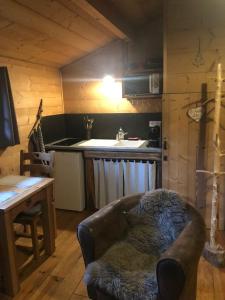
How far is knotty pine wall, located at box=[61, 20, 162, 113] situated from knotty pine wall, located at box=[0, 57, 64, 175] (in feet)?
1.02

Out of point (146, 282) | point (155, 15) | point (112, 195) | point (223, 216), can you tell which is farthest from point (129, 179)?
point (155, 15)

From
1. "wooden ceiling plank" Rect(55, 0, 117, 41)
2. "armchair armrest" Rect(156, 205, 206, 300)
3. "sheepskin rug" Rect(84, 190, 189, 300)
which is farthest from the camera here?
"wooden ceiling plank" Rect(55, 0, 117, 41)

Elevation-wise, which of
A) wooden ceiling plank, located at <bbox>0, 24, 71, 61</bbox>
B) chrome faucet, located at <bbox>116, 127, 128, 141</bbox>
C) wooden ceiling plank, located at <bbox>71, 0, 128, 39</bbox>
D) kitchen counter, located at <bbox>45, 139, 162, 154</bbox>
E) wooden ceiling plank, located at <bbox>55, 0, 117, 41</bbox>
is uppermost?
wooden ceiling plank, located at <bbox>55, 0, 117, 41</bbox>

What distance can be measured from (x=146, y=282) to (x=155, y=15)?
114 inches

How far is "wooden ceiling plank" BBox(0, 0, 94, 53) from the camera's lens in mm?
1845

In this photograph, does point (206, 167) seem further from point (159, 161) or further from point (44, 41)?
point (44, 41)

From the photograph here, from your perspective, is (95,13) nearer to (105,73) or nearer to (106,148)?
(105,73)

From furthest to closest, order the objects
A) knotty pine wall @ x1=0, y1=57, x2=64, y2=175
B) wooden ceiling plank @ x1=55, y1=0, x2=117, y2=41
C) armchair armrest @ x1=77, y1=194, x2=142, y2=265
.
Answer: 1. knotty pine wall @ x1=0, y1=57, x2=64, y2=175
2. wooden ceiling plank @ x1=55, y1=0, x2=117, y2=41
3. armchair armrest @ x1=77, y1=194, x2=142, y2=265

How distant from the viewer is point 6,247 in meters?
1.85

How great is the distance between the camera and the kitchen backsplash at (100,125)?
11.1ft

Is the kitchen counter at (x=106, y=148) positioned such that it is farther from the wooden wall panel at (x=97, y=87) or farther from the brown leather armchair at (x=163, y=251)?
the brown leather armchair at (x=163, y=251)

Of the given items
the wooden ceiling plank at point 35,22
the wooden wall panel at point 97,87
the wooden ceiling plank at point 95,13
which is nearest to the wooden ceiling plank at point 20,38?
the wooden ceiling plank at point 35,22

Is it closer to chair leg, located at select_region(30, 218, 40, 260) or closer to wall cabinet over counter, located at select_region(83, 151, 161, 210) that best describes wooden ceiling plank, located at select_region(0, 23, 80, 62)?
wall cabinet over counter, located at select_region(83, 151, 161, 210)

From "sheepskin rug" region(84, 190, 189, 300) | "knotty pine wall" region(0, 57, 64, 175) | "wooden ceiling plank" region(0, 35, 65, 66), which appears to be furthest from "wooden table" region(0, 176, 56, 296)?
"wooden ceiling plank" region(0, 35, 65, 66)
